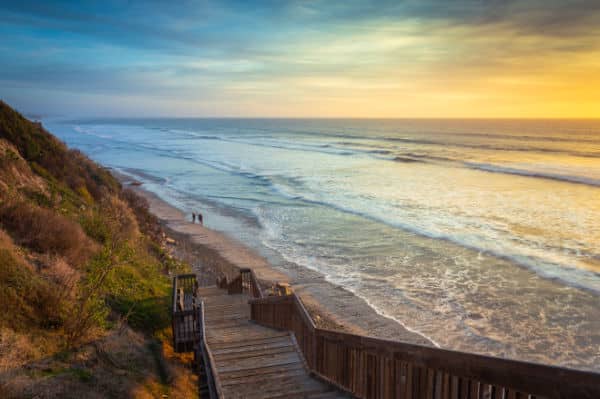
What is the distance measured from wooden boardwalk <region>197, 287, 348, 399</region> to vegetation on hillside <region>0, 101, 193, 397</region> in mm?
1154

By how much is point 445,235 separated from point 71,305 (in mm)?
21608

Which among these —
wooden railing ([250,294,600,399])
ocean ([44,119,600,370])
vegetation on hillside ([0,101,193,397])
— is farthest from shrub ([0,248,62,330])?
ocean ([44,119,600,370])

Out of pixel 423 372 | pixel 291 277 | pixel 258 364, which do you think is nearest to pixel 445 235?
pixel 291 277

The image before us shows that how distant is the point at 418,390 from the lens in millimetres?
4527

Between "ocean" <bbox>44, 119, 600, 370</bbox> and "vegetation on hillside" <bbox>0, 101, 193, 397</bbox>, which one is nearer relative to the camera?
"vegetation on hillside" <bbox>0, 101, 193, 397</bbox>

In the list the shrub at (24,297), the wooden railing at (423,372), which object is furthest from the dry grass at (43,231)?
the wooden railing at (423,372)

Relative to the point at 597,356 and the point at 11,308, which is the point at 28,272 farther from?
the point at 597,356

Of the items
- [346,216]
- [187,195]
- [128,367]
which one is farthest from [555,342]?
[187,195]

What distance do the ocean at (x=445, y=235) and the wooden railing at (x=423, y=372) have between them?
8419 millimetres

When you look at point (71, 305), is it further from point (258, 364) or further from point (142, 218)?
point (142, 218)

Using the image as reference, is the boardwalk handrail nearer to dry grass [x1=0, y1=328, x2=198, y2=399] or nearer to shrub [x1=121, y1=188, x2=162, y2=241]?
Result: dry grass [x1=0, y1=328, x2=198, y2=399]

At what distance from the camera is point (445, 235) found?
25453 millimetres

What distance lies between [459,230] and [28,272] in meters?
23.7

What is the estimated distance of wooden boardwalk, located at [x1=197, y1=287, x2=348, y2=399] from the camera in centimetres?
639
